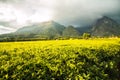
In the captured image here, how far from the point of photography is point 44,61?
44.0 ft

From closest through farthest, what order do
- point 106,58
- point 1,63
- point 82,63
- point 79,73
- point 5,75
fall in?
point 5,75
point 1,63
point 79,73
point 82,63
point 106,58

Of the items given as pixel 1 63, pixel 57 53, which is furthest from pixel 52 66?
pixel 1 63

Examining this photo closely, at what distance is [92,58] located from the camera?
671 inches

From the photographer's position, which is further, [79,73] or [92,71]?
[92,71]

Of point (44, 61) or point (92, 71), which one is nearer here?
point (44, 61)

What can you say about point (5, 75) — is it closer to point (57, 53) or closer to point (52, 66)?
point (52, 66)

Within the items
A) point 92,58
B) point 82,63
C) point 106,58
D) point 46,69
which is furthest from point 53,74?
point 106,58

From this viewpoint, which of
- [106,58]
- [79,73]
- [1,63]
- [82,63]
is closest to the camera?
[1,63]

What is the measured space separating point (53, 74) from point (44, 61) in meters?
1.34

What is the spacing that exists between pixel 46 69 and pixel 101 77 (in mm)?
5040

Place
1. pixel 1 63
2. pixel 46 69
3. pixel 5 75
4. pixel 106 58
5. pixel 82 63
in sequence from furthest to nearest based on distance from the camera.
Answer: pixel 106 58 < pixel 82 63 < pixel 46 69 < pixel 1 63 < pixel 5 75

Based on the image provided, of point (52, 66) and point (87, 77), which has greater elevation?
point (52, 66)

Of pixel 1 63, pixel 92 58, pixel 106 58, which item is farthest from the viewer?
pixel 106 58

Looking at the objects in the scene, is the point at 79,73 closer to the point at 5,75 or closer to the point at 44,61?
the point at 44,61
